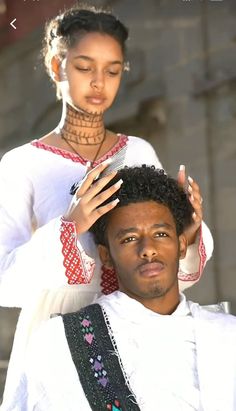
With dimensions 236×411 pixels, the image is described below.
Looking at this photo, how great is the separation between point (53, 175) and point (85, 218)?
381 mm

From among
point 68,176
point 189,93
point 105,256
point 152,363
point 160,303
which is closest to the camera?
point 152,363

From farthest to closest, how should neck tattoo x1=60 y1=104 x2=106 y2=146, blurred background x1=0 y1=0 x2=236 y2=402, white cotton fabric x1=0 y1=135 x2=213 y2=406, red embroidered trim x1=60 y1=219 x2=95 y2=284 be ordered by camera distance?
1. blurred background x1=0 y1=0 x2=236 y2=402
2. neck tattoo x1=60 y1=104 x2=106 y2=146
3. white cotton fabric x1=0 y1=135 x2=213 y2=406
4. red embroidered trim x1=60 y1=219 x2=95 y2=284

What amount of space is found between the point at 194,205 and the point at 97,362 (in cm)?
52

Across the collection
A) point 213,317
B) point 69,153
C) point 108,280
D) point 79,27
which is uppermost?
point 79,27

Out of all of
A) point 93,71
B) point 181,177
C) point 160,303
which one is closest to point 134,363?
point 160,303

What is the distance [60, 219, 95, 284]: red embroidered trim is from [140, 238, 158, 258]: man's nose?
0.15 meters

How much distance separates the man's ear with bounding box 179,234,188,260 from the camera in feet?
10.6

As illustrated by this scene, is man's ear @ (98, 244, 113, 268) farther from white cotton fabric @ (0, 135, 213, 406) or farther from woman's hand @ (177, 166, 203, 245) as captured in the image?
woman's hand @ (177, 166, 203, 245)

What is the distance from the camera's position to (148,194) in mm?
3197

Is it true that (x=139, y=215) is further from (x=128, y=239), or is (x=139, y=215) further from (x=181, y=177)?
(x=181, y=177)

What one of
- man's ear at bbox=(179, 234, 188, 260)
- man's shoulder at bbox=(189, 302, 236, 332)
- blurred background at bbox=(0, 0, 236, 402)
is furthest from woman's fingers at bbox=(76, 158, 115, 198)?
blurred background at bbox=(0, 0, 236, 402)

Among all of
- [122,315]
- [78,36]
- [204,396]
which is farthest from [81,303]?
[78,36]

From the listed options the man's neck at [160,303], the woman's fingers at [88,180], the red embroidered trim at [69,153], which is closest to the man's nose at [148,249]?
the man's neck at [160,303]

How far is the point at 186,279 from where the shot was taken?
3316 mm
